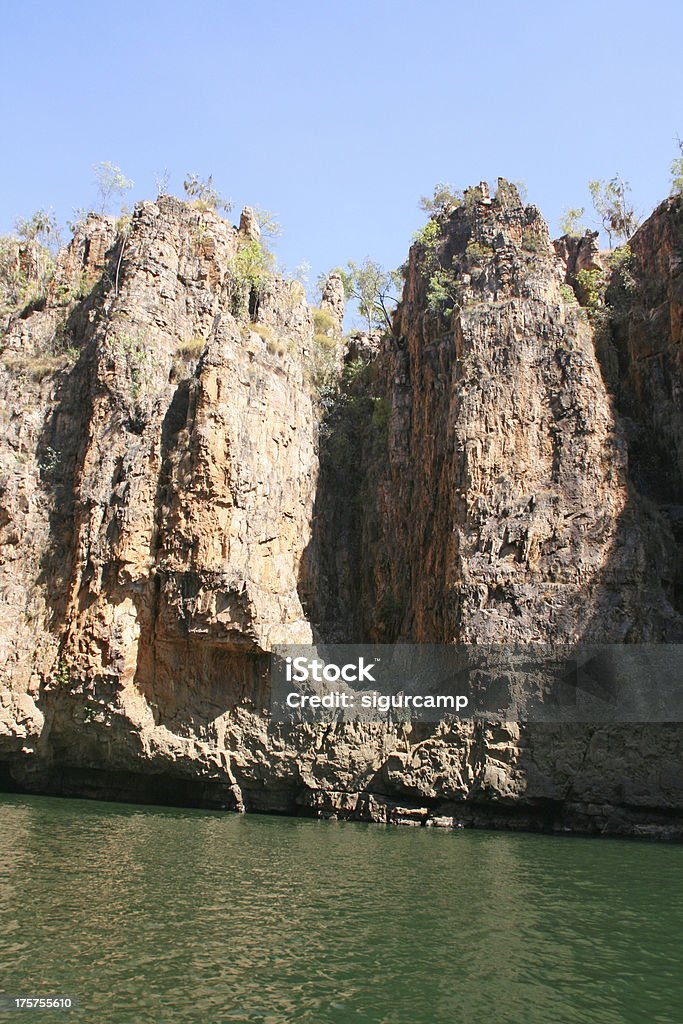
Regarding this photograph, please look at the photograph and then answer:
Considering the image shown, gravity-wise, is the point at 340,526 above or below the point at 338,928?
above

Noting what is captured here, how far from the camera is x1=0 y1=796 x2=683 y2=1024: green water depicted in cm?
929

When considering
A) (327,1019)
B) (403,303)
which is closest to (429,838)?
(327,1019)

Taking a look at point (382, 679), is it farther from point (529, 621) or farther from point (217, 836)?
point (217, 836)

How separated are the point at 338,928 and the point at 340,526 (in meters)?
19.3

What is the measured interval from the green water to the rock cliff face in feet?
12.2

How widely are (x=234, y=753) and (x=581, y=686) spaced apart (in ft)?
32.3

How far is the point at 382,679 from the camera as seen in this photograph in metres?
25.3

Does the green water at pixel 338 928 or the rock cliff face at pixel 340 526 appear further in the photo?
the rock cliff face at pixel 340 526

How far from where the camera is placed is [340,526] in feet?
99.9

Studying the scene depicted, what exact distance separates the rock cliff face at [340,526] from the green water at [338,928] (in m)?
3.72

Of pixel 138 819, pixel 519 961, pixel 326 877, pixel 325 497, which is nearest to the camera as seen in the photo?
pixel 519 961

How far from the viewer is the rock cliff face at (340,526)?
22.4m

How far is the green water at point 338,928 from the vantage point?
929cm

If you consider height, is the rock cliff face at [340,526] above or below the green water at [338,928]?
above
